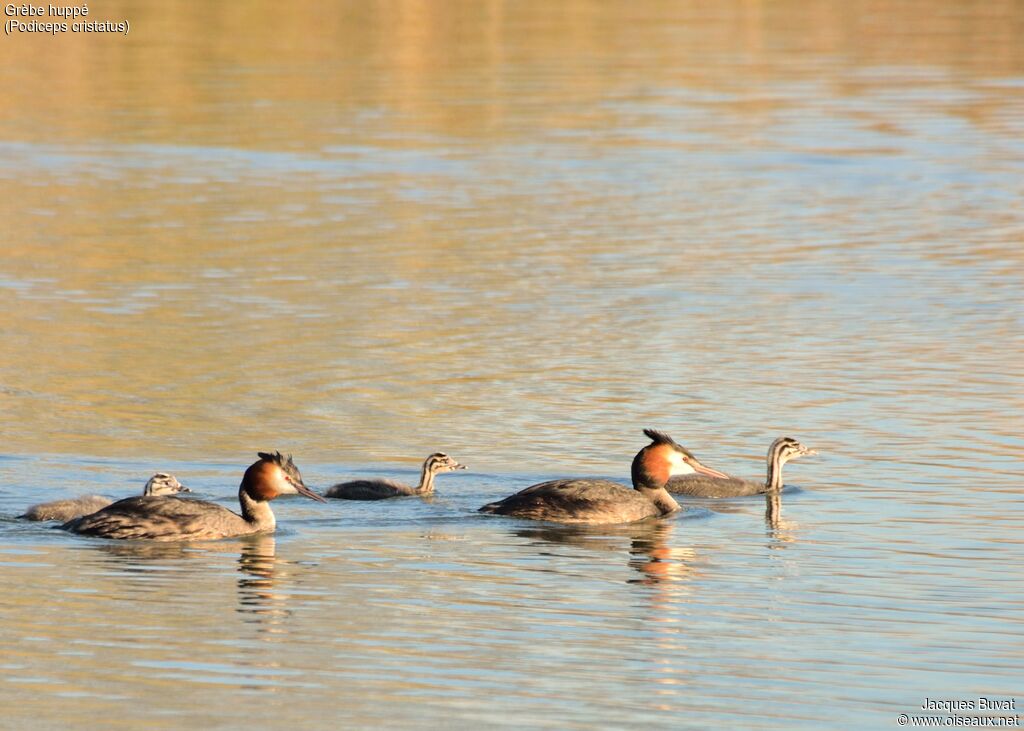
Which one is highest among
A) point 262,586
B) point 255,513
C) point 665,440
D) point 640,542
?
point 665,440

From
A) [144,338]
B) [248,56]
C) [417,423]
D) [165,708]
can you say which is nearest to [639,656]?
[165,708]

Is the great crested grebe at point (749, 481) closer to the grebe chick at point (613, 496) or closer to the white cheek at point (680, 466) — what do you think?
the white cheek at point (680, 466)

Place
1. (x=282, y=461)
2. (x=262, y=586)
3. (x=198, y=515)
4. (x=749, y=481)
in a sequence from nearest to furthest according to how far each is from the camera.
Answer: (x=262, y=586), (x=198, y=515), (x=282, y=461), (x=749, y=481)

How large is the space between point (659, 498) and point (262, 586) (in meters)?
4.31

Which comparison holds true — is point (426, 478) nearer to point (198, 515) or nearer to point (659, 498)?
point (659, 498)

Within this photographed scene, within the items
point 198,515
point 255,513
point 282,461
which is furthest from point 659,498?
point 198,515

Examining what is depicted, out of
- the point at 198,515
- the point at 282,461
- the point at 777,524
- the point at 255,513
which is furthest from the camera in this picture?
the point at 777,524

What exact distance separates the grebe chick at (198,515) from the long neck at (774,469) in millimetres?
4138

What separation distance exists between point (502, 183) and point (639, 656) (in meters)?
28.1

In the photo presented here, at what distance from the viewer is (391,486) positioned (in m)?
17.8

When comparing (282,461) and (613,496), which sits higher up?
(282,461)

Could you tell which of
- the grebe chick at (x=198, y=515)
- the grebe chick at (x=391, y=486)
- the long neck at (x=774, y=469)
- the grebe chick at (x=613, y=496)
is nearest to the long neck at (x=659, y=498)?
the grebe chick at (x=613, y=496)

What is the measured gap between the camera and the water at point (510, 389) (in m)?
12.5

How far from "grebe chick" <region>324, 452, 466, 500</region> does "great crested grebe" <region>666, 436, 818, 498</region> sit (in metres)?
2.11
